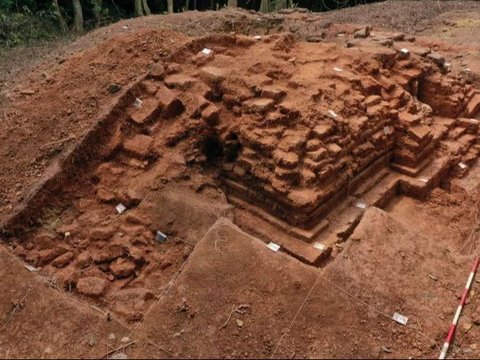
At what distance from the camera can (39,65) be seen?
22.8 ft

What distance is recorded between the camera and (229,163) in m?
4.93

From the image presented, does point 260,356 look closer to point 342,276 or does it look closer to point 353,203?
point 342,276

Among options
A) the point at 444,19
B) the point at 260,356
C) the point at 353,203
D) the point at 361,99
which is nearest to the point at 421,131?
the point at 361,99

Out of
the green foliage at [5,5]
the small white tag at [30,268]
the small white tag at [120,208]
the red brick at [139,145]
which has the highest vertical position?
the green foliage at [5,5]

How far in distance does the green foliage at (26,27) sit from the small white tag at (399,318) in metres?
9.68

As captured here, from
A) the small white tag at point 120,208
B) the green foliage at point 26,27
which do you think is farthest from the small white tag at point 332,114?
the green foliage at point 26,27

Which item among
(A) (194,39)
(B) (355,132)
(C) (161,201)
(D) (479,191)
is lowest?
(D) (479,191)

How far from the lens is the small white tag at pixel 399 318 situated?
138 inches

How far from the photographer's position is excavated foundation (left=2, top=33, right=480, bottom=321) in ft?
13.8

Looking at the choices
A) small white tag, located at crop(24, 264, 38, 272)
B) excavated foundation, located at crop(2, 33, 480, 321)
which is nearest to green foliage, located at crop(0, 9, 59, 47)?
→ excavated foundation, located at crop(2, 33, 480, 321)

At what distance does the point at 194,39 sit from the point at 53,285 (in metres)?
3.48

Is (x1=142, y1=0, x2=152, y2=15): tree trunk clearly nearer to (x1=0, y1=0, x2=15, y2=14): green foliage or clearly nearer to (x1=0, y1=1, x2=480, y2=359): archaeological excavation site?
(x1=0, y1=0, x2=15, y2=14): green foliage

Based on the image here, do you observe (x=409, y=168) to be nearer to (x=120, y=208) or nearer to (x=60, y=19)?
(x=120, y=208)

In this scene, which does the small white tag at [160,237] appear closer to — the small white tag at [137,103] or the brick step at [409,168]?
the small white tag at [137,103]
